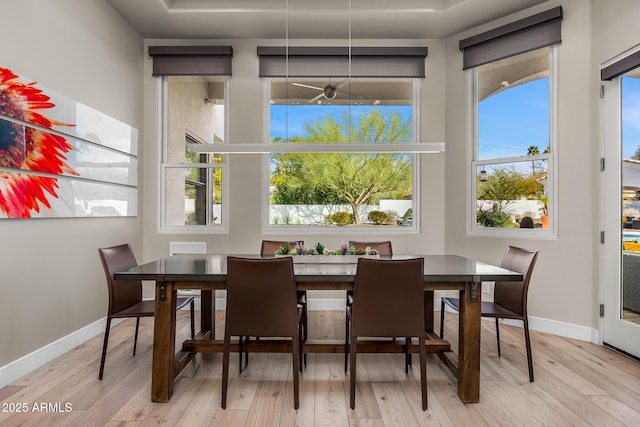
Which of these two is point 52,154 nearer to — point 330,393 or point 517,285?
point 330,393

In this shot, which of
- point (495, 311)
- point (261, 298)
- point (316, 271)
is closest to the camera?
point (261, 298)

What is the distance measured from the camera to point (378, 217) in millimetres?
4141

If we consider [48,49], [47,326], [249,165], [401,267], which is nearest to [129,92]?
Answer: [48,49]

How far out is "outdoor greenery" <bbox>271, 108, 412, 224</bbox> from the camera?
411 centimetres

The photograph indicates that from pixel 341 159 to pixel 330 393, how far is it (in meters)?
2.64

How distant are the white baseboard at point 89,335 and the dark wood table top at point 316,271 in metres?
1.10

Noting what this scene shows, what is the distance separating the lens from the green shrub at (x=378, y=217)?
13.6 feet

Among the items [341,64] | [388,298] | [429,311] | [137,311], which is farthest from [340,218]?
[137,311]

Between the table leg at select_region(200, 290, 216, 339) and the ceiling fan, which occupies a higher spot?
the ceiling fan

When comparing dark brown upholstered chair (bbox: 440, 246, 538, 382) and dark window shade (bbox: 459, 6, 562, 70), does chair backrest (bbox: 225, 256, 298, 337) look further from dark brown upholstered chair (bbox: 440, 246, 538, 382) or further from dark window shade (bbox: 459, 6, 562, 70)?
dark window shade (bbox: 459, 6, 562, 70)

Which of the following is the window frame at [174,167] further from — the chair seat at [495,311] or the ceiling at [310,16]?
the chair seat at [495,311]

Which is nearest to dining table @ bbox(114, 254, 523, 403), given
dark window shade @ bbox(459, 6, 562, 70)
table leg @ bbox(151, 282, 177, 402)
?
table leg @ bbox(151, 282, 177, 402)

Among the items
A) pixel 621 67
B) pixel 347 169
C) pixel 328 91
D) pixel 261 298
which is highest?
pixel 328 91

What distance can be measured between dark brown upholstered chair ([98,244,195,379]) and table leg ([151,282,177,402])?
35 cm
